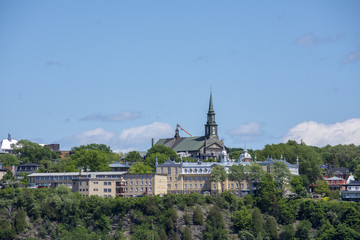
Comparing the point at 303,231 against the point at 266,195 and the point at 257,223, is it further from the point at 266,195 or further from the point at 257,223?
the point at 266,195

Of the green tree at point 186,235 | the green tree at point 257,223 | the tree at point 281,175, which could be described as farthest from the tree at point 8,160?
the green tree at point 257,223

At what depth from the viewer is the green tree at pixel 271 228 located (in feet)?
465

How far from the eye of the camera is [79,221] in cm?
14875

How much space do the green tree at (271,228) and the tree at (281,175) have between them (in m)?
8.46

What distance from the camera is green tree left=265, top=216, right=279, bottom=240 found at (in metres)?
142

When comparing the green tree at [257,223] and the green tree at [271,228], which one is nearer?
the green tree at [257,223]

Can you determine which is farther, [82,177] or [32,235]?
[82,177]

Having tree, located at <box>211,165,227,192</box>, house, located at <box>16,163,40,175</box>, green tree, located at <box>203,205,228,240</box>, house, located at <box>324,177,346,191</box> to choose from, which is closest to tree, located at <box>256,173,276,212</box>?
tree, located at <box>211,165,227,192</box>

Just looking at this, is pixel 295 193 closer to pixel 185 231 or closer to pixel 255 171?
pixel 255 171

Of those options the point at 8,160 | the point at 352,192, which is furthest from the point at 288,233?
the point at 8,160

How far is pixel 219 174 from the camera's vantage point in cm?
15388

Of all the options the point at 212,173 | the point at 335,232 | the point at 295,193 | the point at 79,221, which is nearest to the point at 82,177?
the point at 79,221

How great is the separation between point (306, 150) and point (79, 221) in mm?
58902

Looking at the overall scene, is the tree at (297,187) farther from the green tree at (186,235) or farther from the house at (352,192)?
the green tree at (186,235)
